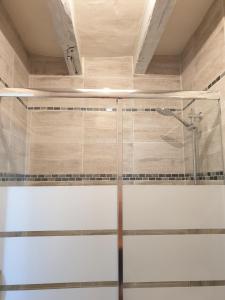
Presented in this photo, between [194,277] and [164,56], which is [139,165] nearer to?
[194,277]

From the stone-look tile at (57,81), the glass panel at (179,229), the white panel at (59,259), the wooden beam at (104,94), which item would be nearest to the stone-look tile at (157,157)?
the glass panel at (179,229)

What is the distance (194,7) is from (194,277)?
1.63 meters

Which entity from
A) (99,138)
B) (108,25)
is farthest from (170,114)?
(108,25)

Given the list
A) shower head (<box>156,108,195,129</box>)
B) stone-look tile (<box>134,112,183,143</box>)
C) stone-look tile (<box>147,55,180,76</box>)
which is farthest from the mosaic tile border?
stone-look tile (<box>147,55,180,76</box>)

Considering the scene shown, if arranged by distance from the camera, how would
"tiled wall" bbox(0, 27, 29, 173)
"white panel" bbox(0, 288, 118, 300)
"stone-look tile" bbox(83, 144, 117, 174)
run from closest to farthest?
"white panel" bbox(0, 288, 118, 300)
"tiled wall" bbox(0, 27, 29, 173)
"stone-look tile" bbox(83, 144, 117, 174)

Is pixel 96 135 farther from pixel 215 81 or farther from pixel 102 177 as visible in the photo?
pixel 215 81

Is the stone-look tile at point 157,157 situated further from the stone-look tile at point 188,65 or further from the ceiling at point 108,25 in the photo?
the ceiling at point 108,25

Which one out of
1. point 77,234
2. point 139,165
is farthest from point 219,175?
point 77,234

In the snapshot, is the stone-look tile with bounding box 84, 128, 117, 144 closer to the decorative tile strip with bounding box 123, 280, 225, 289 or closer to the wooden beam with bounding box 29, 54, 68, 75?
the wooden beam with bounding box 29, 54, 68, 75

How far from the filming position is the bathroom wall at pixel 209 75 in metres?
1.67

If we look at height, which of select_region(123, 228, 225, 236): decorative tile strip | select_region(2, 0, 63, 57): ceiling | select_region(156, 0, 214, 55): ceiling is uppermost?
select_region(156, 0, 214, 55): ceiling

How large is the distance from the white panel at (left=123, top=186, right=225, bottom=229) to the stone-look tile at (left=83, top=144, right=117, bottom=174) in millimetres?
383

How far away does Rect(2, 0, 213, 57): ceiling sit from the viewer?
1786mm

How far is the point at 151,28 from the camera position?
1.76 metres
